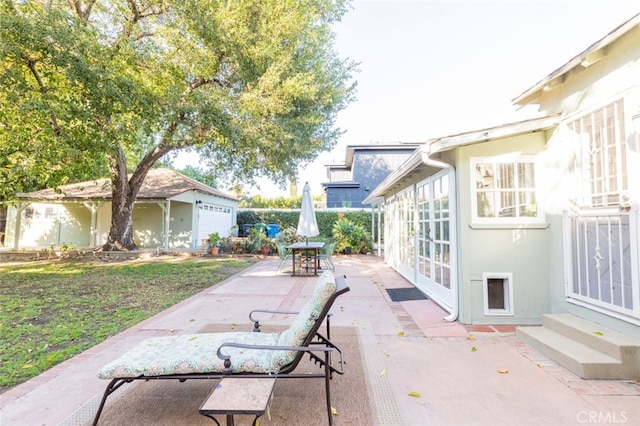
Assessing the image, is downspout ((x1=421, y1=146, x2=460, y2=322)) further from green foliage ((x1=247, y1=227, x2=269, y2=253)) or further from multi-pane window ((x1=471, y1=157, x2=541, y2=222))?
green foliage ((x1=247, y1=227, x2=269, y2=253))

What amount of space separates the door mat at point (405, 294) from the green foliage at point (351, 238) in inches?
325

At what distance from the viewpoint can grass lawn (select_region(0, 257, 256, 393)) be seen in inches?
149

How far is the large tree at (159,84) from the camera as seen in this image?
7773mm

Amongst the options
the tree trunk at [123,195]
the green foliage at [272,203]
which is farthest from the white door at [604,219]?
the green foliage at [272,203]

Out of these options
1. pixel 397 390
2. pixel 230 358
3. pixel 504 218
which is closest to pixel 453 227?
pixel 504 218

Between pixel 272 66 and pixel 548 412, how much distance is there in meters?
10.8

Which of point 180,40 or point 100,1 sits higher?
point 100,1

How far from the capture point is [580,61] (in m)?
3.68

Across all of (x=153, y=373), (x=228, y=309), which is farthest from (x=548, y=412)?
(x=228, y=309)

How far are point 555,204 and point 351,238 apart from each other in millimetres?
11358

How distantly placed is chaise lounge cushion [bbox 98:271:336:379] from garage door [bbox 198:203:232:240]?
15255 mm

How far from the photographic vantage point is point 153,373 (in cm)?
237

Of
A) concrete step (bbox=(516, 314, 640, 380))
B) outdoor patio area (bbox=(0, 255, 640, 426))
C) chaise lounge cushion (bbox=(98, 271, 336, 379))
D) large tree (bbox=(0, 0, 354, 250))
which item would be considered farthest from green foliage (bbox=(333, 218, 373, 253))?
chaise lounge cushion (bbox=(98, 271, 336, 379))

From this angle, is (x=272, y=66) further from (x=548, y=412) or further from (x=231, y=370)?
(x=548, y=412)
